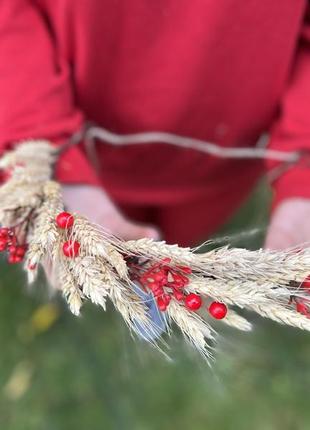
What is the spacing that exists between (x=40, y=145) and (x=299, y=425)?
95cm

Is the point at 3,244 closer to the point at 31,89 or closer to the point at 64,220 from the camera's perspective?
the point at 64,220

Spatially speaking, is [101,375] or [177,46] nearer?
[177,46]

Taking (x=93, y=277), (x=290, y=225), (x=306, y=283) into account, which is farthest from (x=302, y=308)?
(x=290, y=225)

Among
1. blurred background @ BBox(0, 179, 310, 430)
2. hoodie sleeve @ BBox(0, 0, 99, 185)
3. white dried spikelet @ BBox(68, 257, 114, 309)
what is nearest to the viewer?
white dried spikelet @ BBox(68, 257, 114, 309)

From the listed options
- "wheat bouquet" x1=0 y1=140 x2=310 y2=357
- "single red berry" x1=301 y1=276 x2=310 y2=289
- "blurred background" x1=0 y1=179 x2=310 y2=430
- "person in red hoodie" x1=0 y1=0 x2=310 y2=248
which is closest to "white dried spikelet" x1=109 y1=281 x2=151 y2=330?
"wheat bouquet" x1=0 y1=140 x2=310 y2=357

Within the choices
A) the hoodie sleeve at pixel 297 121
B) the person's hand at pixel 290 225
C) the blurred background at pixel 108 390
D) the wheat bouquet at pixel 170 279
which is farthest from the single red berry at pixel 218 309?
the blurred background at pixel 108 390

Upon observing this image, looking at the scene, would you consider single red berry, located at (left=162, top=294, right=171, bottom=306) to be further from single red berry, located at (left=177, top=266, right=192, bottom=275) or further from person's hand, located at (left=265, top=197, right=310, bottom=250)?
person's hand, located at (left=265, top=197, right=310, bottom=250)

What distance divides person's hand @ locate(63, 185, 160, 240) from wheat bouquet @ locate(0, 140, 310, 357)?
0.69 feet

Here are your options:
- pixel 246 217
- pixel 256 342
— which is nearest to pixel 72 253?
pixel 256 342

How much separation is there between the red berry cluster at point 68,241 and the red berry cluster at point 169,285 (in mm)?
48

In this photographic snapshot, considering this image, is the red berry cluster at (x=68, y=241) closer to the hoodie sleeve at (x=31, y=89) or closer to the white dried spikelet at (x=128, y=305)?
the white dried spikelet at (x=128, y=305)

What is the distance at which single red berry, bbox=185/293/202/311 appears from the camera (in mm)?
333

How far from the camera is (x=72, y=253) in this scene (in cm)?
35

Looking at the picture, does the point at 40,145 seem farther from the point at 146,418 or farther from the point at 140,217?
the point at 146,418
